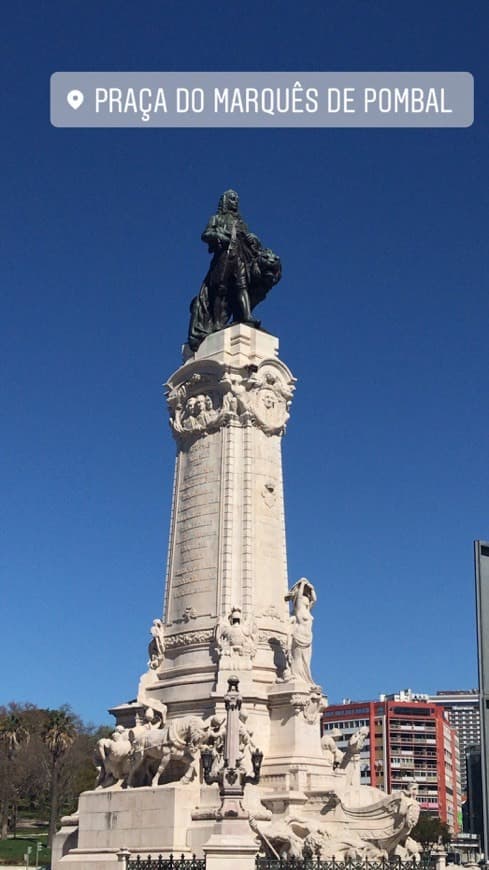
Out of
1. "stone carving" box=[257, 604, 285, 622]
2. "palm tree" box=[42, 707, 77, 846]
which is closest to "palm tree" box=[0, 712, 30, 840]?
"palm tree" box=[42, 707, 77, 846]

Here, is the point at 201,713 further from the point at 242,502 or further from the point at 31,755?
the point at 31,755

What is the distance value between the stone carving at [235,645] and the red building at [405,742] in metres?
93.1

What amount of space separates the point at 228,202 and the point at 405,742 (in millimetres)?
96825

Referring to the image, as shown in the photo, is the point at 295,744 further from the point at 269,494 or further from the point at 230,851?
the point at 230,851

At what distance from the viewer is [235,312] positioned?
1503 inches

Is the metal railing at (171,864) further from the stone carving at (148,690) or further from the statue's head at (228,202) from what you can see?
the statue's head at (228,202)

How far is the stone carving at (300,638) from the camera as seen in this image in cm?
3152

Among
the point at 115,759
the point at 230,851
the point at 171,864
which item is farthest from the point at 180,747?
the point at 230,851

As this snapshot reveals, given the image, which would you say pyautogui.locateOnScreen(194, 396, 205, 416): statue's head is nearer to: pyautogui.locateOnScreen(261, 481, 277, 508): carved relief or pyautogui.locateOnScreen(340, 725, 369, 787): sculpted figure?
pyautogui.locateOnScreen(261, 481, 277, 508): carved relief

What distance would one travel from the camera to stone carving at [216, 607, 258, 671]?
102 ft

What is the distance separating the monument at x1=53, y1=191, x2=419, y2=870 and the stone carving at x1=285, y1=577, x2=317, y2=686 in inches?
1.8

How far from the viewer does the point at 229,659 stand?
31094 millimetres

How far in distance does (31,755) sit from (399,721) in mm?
60151

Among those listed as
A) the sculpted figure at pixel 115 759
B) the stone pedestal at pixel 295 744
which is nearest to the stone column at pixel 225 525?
the stone pedestal at pixel 295 744
